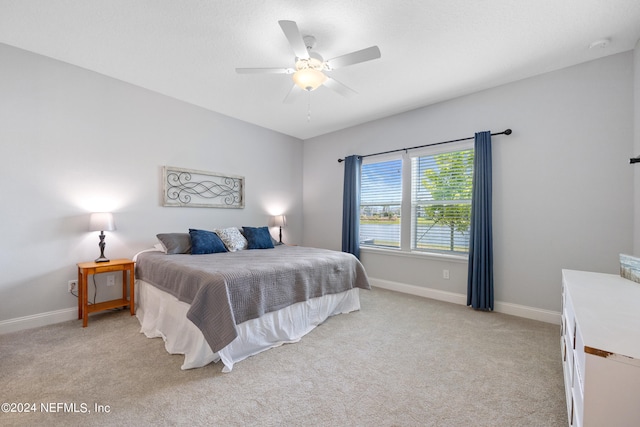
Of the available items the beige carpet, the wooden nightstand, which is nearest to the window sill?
the beige carpet

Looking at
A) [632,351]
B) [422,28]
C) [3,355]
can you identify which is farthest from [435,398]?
[3,355]

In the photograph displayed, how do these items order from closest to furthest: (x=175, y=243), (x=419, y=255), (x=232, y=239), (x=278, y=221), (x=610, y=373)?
(x=610, y=373)
(x=175, y=243)
(x=232, y=239)
(x=419, y=255)
(x=278, y=221)

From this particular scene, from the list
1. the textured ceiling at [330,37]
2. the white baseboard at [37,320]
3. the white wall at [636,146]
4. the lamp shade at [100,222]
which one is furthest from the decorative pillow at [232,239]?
the white wall at [636,146]

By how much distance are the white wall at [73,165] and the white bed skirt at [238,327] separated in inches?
A: 32.0

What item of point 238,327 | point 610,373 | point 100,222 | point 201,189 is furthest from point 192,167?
point 610,373

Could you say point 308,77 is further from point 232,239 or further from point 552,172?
point 552,172

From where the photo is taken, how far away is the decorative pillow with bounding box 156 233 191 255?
323cm

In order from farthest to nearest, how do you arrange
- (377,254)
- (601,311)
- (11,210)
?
(377,254)
(11,210)
(601,311)

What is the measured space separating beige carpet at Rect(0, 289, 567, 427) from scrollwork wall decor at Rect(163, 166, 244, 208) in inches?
66.9

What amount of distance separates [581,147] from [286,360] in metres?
3.43

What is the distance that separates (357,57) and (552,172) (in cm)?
242

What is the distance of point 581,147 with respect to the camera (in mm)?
2732

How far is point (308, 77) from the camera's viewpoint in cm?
231

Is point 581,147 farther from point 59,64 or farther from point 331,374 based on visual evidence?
point 59,64
